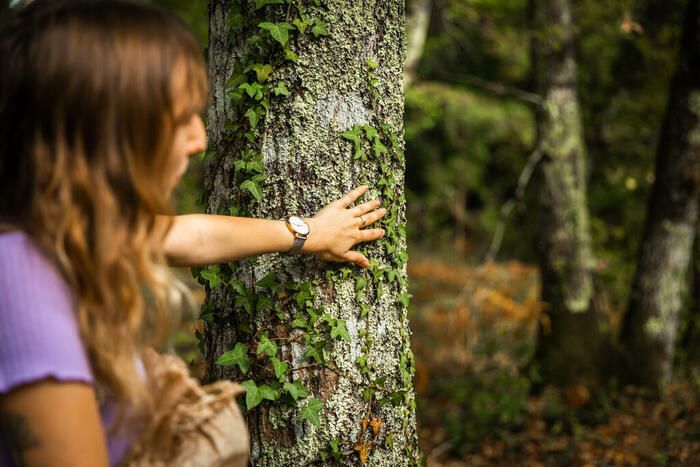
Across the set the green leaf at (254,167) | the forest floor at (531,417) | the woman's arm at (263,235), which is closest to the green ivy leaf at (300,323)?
the woman's arm at (263,235)

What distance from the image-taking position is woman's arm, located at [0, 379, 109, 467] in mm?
1044

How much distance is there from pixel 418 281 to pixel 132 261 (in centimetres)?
1056

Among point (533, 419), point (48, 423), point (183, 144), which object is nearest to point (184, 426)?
point (48, 423)

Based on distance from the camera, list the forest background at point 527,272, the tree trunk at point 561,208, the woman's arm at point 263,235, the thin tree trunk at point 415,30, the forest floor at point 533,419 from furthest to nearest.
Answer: the thin tree trunk at point 415,30, the tree trunk at point 561,208, the forest background at point 527,272, the forest floor at point 533,419, the woman's arm at point 263,235

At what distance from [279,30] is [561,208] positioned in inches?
179

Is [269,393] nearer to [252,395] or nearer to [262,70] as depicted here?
[252,395]

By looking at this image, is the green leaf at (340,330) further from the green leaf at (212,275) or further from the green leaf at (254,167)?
the green leaf at (254,167)

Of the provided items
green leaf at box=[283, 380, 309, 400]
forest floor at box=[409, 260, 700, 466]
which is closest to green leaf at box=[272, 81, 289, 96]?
green leaf at box=[283, 380, 309, 400]

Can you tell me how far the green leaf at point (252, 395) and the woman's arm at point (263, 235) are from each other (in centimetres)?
45

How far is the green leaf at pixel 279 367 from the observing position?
202 centimetres

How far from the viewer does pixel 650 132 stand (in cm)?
782

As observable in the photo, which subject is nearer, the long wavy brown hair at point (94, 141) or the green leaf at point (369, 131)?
the long wavy brown hair at point (94, 141)

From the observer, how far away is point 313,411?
6.66ft

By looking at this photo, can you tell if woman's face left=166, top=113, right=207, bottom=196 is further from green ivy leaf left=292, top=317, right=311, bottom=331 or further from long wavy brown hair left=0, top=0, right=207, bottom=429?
green ivy leaf left=292, top=317, right=311, bottom=331
